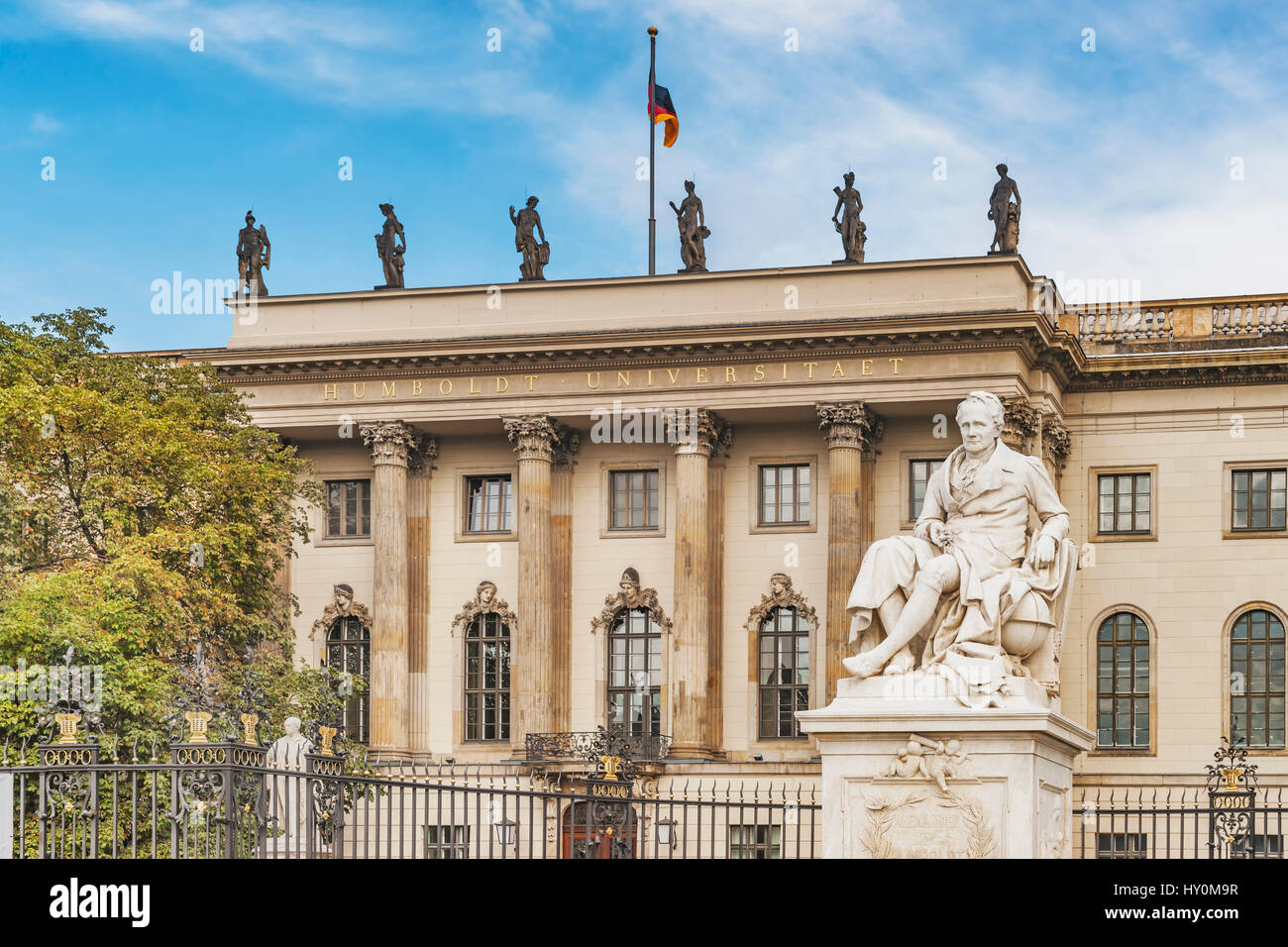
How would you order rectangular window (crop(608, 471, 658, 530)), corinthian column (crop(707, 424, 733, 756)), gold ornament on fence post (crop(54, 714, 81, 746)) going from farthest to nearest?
rectangular window (crop(608, 471, 658, 530))
corinthian column (crop(707, 424, 733, 756))
gold ornament on fence post (crop(54, 714, 81, 746))

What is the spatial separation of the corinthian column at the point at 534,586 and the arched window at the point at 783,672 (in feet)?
16.3

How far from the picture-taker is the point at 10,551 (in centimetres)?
3712

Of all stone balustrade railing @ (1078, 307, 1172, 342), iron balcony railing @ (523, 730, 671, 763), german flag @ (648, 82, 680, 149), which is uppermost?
german flag @ (648, 82, 680, 149)

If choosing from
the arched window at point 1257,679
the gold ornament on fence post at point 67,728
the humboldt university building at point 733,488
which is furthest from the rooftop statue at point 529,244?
the gold ornament on fence post at point 67,728

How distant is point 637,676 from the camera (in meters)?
54.5

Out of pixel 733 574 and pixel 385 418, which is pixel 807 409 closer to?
pixel 733 574

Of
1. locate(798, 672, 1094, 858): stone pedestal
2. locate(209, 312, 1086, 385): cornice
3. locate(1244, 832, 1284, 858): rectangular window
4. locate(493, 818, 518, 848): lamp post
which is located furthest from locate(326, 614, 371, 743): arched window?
locate(798, 672, 1094, 858): stone pedestal

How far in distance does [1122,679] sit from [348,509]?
1916 cm

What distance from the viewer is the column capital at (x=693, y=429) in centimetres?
5284

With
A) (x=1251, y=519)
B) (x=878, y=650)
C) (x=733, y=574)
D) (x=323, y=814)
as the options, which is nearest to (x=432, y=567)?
(x=733, y=574)

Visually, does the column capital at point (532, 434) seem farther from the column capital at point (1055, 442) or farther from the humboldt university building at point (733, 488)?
the column capital at point (1055, 442)

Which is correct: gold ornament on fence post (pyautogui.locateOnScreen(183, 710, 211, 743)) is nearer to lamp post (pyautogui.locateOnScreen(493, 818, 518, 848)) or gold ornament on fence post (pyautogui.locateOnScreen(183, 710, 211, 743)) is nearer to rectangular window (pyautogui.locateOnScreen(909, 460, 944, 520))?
lamp post (pyautogui.locateOnScreen(493, 818, 518, 848))

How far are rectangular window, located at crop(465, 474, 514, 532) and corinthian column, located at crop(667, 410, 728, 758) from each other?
473 cm

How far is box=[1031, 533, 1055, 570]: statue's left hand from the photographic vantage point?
1509cm
